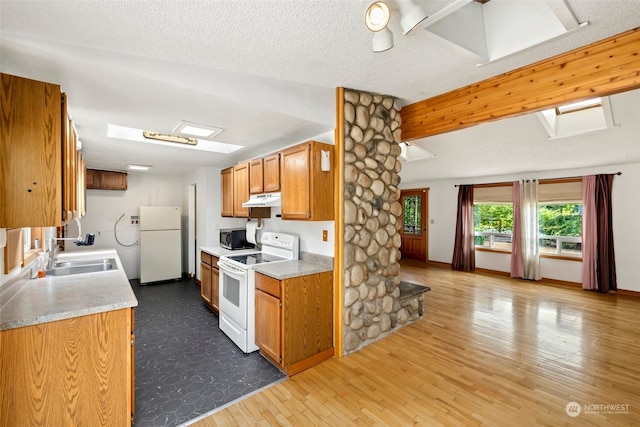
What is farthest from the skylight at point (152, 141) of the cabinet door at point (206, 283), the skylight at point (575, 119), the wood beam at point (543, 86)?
the skylight at point (575, 119)

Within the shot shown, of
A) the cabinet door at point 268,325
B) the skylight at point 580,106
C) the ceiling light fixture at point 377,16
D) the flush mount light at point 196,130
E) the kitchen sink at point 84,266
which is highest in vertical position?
the skylight at point 580,106

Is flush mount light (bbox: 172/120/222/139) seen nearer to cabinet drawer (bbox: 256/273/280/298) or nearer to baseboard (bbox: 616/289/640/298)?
cabinet drawer (bbox: 256/273/280/298)

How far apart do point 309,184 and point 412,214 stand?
661cm

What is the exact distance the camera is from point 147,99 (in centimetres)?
215

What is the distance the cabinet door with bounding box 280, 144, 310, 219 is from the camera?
8.70 feet

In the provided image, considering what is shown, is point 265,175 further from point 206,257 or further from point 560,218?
point 560,218

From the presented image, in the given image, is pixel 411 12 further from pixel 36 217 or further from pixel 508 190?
pixel 508 190

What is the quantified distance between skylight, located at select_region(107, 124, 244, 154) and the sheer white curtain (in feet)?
20.1

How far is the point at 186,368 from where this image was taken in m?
2.56

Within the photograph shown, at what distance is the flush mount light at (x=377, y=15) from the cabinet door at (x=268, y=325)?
2.14 meters

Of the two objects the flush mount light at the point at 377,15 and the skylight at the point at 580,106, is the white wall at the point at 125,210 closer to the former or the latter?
the flush mount light at the point at 377,15

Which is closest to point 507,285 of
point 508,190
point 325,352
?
point 508,190

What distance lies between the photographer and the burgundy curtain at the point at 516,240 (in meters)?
6.17

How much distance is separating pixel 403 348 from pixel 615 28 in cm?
299
